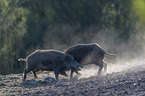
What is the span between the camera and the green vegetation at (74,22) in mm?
28281

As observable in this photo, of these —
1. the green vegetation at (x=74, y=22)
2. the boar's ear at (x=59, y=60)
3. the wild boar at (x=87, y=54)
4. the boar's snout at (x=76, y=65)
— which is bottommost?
the boar's snout at (x=76, y=65)

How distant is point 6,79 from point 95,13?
23.9m

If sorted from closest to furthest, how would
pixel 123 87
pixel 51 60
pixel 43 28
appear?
pixel 123 87
pixel 51 60
pixel 43 28

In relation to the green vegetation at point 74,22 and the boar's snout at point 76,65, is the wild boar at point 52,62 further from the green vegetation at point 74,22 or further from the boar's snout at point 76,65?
the green vegetation at point 74,22

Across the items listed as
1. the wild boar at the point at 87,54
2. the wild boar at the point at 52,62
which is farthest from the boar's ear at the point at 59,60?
the wild boar at the point at 87,54

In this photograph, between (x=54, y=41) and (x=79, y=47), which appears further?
(x=54, y=41)

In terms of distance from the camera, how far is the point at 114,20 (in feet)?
111

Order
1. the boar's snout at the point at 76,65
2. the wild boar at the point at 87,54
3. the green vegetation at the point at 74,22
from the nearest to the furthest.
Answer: the boar's snout at the point at 76,65 < the wild boar at the point at 87,54 < the green vegetation at the point at 74,22

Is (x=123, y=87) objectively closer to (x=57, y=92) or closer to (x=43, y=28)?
(x=57, y=92)

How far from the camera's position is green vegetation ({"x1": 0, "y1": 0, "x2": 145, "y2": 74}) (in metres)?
28.3

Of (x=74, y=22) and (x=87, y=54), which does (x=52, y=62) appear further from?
(x=74, y=22)

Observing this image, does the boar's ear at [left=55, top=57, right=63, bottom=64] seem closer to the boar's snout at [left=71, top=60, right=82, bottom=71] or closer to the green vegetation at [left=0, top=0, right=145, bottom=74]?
the boar's snout at [left=71, top=60, right=82, bottom=71]

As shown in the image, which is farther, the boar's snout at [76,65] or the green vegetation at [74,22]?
the green vegetation at [74,22]

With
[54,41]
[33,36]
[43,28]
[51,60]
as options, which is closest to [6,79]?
[51,60]
